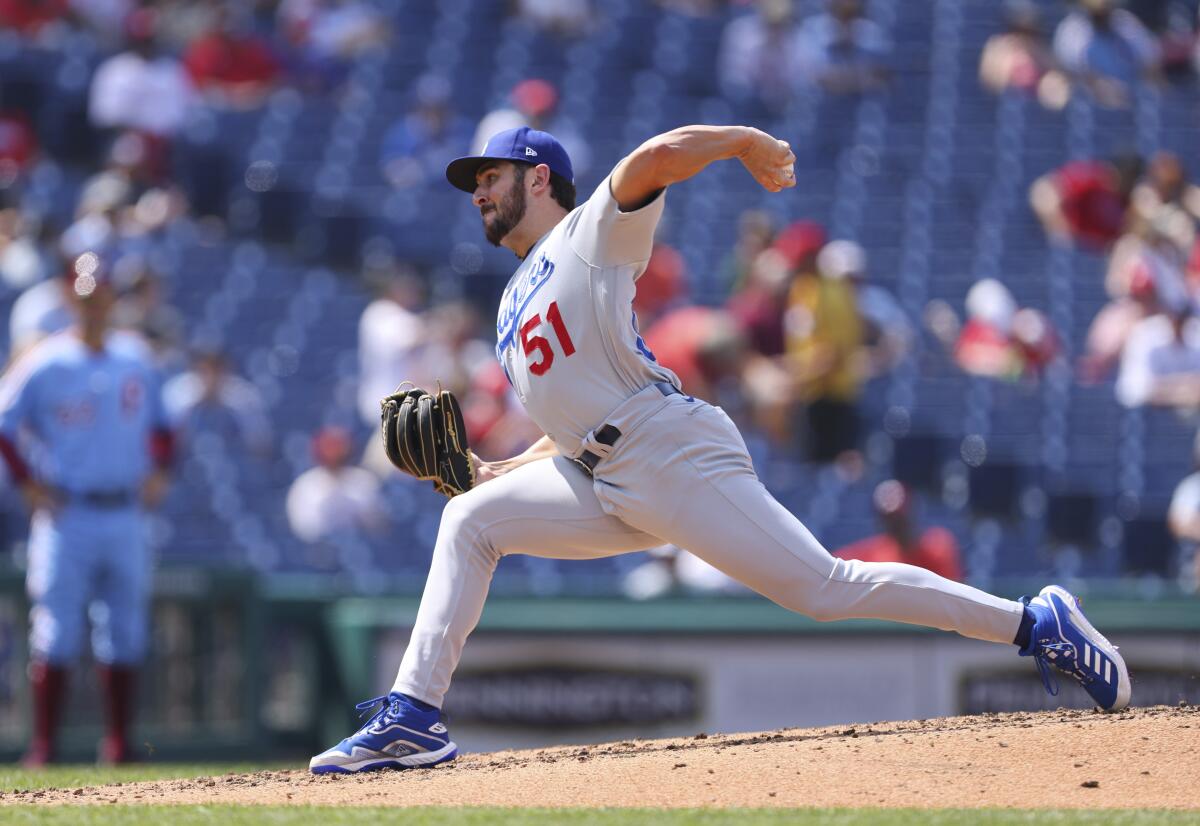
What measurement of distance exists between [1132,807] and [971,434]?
5.68 m

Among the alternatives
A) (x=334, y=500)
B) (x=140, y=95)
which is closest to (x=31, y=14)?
(x=140, y=95)

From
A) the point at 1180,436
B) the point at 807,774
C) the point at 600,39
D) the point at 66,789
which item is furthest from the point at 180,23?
the point at 807,774

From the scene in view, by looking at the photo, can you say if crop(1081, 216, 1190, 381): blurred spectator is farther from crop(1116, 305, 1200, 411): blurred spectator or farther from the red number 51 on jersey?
the red number 51 on jersey

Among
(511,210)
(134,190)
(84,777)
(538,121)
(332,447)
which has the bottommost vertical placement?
(84,777)

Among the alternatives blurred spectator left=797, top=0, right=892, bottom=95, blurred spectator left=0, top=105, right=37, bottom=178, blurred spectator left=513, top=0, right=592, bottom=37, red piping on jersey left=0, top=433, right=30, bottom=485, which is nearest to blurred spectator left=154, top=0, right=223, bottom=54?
blurred spectator left=0, top=105, right=37, bottom=178

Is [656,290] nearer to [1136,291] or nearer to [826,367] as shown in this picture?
[826,367]

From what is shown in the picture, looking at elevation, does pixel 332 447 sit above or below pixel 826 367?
below

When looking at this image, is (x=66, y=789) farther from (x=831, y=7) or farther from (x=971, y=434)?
(x=831, y=7)

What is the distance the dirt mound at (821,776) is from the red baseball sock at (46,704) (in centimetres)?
257

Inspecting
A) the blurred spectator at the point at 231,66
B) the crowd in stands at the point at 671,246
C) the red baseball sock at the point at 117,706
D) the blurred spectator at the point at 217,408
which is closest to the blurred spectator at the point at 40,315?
the crowd in stands at the point at 671,246

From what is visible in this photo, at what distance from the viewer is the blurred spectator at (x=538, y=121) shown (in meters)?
10.8

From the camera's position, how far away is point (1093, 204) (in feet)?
36.1

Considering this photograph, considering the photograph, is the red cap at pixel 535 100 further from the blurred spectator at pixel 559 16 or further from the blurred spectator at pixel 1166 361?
the blurred spectator at pixel 1166 361

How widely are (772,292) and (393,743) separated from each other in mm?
5580
